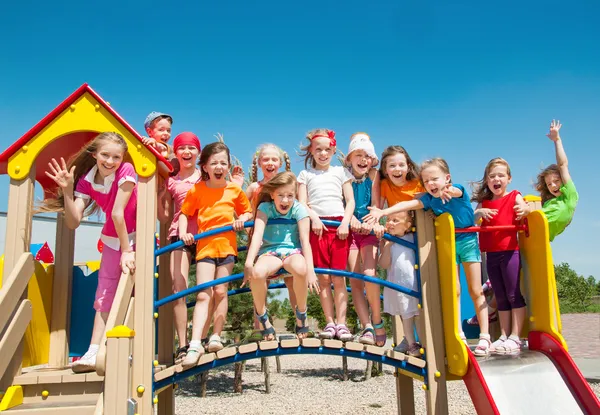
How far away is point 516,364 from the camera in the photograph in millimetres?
3852

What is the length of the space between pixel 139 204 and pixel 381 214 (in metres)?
1.92

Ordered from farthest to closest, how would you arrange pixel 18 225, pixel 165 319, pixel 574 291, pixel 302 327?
pixel 574 291
pixel 165 319
pixel 302 327
pixel 18 225

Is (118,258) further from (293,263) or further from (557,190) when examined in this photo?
(557,190)

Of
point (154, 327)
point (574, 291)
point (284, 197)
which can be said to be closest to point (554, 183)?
point (284, 197)

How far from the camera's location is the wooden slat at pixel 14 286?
11.6 feet

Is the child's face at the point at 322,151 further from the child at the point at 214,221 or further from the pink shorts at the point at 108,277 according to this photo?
the pink shorts at the point at 108,277

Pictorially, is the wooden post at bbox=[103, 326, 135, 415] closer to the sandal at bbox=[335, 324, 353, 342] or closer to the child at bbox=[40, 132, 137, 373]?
the child at bbox=[40, 132, 137, 373]

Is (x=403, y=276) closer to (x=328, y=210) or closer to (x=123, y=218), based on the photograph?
(x=328, y=210)

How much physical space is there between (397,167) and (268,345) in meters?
1.81

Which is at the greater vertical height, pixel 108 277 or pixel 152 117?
pixel 152 117

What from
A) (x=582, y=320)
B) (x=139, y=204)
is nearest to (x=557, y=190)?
(x=139, y=204)

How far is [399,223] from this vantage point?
4.27 meters

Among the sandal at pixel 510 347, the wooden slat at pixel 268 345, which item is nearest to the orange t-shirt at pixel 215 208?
the wooden slat at pixel 268 345

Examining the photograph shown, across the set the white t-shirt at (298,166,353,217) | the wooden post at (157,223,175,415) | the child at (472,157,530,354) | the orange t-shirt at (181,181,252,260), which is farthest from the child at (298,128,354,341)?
the wooden post at (157,223,175,415)
